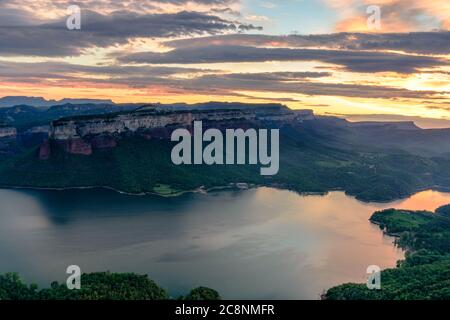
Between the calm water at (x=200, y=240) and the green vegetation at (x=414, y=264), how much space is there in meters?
3.46

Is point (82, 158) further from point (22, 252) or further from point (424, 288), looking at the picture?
point (424, 288)

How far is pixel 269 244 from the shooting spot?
83500 mm

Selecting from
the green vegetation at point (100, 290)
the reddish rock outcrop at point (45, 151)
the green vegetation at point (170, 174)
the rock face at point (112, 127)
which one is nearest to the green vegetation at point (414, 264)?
the green vegetation at point (100, 290)

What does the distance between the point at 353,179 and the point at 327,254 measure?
86972 millimetres

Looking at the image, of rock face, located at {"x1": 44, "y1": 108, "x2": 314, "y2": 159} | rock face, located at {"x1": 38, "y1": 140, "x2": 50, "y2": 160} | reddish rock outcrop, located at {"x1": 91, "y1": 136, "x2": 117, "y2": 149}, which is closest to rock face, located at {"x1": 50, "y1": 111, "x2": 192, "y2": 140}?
rock face, located at {"x1": 44, "y1": 108, "x2": 314, "y2": 159}

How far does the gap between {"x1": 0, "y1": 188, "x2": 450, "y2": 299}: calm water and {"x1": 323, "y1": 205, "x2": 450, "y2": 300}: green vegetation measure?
11.4 ft

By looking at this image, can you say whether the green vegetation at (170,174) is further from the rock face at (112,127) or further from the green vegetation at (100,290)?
the green vegetation at (100,290)

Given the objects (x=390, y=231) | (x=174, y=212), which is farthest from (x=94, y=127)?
(x=390, y=231)

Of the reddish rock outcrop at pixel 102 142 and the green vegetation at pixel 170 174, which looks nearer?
the green vegetation at pixel 170 174

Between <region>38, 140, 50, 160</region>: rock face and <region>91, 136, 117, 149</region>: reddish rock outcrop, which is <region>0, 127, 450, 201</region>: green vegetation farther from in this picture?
<region>91, 136, 117, 149</region>: reddish rock outcrop

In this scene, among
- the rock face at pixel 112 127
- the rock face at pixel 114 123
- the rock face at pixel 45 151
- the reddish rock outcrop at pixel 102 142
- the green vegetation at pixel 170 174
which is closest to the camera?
the green vegetation at pixel 170 174

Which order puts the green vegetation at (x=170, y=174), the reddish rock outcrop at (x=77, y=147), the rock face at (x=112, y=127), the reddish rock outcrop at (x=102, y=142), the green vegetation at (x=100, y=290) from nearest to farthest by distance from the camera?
the green vegetation at (x=100, y=290)
the green vegetation at (x=170, y=174)
the reddish rock outcrop at (x=77, y=147)
the rock face at (x=112, y=127)
the reddish rock outcrop at (x=102, y=142)

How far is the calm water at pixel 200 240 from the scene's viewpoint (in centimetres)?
6594
